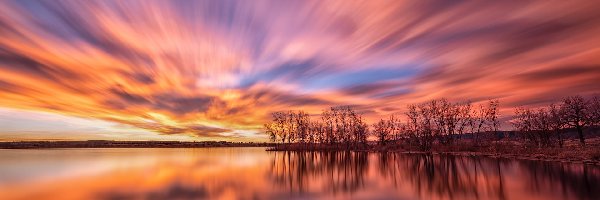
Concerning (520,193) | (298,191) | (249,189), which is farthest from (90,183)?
(520,193)

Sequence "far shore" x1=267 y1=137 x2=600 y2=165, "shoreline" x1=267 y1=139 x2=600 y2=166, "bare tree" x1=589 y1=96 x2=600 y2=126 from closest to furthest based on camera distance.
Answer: "shoreline" x1=267 y1=139 x2=600 y2=166, "far shore" x1=267 y1=137 x2=600 y2=165, "bare tree" x1=589 y1=96 x2=600 y2=126

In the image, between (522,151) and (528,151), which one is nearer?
(528,151)

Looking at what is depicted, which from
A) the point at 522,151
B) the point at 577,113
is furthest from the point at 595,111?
the point at 522,151

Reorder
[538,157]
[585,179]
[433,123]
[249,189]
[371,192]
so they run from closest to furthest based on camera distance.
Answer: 1. [371,192]
2. [249,189]
3. [585,179]
4. [538,157]
5. [433,123]

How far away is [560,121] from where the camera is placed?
80875 millimetres

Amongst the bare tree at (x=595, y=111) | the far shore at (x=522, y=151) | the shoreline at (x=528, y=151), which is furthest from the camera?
the bare tree at (x=595, y=111)

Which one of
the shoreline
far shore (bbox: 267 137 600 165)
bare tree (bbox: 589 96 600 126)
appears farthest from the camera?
bare tree (bbox: 589 96 600 126)

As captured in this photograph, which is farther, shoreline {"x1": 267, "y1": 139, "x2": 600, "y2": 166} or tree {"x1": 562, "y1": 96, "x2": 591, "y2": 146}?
tree {"x1": 562, "y1": 96, "x2": 591, "y2": 146}

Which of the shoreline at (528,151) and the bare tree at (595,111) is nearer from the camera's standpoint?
the shoreline at (528,151)

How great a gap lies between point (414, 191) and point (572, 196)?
8946mm

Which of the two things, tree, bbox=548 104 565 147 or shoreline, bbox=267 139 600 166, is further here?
tree, bbox=548 104 565 147

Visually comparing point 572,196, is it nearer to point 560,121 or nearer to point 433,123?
point 560,121

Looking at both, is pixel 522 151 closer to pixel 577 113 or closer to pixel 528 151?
pixel 528 151

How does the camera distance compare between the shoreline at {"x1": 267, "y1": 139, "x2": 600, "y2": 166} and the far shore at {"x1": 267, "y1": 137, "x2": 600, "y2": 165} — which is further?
the far shore at {"x1": 267, "y1": 137, "x2": 600, "y2": 165}
